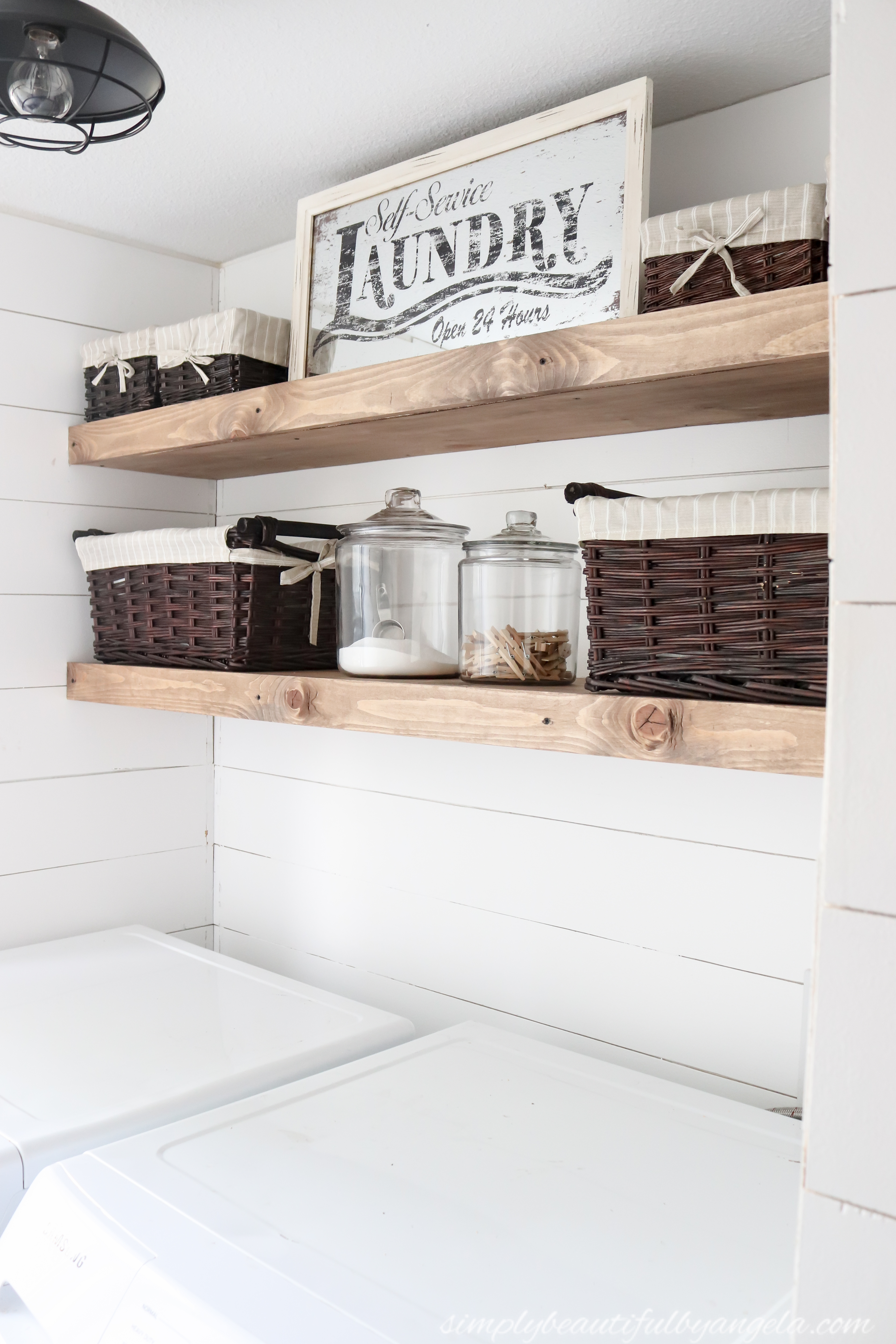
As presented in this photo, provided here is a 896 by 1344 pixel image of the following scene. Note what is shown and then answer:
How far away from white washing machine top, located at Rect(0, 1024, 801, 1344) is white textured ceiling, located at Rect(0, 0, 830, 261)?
1.17 metres

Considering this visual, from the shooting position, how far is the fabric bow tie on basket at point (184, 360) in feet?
5.22

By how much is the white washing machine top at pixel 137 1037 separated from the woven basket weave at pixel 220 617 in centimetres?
49

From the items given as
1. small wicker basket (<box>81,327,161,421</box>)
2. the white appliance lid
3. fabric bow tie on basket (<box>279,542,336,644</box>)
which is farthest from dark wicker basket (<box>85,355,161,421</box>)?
the white appliance lid

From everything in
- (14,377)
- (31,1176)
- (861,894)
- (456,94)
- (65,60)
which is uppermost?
(456,94)

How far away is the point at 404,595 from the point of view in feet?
4.42

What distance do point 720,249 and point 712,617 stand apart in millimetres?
365

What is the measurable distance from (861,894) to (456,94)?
1063mm

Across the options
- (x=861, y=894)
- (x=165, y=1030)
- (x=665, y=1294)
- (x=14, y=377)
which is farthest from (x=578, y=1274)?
(x=14, y=377)

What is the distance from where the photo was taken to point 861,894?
624 millimetres

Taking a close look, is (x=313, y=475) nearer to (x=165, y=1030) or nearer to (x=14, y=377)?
(x=14, y=377)

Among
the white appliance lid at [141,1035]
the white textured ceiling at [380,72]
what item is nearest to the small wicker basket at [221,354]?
the white textured ceiling at [380,72]

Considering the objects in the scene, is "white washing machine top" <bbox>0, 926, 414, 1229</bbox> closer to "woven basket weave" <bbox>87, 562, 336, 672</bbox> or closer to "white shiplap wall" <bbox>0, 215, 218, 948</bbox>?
"white shiplap wall" <bbox>0, 215, 218, 948</bbox>

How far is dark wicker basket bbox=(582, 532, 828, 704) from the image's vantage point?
37.3 inches

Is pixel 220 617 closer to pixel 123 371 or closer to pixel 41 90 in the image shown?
pixel 123 371
